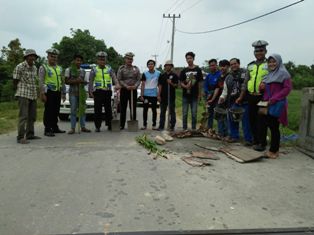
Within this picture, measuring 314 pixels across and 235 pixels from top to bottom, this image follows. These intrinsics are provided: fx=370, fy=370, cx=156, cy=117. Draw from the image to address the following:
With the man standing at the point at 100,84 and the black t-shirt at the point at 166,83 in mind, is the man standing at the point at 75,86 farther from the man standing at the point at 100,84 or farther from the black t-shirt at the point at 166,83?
the black t-shirt at the point at 166,83

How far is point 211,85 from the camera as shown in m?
8.62

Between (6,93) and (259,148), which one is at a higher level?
(259,148)

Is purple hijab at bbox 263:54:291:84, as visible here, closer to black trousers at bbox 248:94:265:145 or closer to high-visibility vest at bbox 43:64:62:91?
black trousers at bbox 248:94:265:145

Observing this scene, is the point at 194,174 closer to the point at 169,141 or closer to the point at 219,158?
the point at 219,158

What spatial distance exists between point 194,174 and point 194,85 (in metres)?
3.88

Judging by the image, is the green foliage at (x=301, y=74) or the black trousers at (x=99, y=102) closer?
the black trousers at (x=99, y=102)

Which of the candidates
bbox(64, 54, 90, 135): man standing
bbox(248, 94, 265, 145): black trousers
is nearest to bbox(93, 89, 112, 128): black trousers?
bbox(64, 54, 90, 135): man standing

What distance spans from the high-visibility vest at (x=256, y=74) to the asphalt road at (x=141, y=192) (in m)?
1.39

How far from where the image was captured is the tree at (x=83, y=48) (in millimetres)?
51500

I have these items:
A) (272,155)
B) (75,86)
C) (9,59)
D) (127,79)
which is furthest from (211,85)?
(9,59)

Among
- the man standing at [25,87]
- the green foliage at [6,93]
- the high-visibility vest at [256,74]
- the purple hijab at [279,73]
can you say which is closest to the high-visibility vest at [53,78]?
the man standing at [25,87]

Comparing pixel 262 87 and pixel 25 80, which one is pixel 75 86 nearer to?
pixel 25 80

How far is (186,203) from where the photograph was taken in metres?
4.30

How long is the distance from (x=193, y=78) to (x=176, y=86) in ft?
2.36
